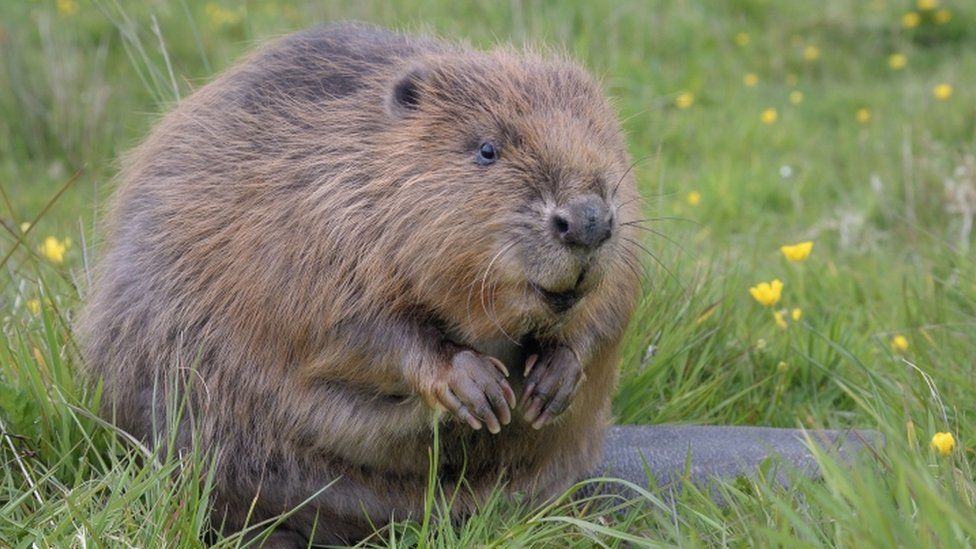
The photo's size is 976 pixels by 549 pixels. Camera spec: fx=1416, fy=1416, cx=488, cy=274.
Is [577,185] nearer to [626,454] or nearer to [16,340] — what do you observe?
[626,454]

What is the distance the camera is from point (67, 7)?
6.82m

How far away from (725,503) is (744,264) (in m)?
1.53

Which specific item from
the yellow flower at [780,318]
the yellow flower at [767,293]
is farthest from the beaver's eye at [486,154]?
the yellow flower at [780,318]

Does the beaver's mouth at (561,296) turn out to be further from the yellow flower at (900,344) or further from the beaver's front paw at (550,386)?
the yellow flower at (900,344)

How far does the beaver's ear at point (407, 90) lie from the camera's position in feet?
9.15

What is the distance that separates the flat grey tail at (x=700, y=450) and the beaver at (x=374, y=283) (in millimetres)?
101

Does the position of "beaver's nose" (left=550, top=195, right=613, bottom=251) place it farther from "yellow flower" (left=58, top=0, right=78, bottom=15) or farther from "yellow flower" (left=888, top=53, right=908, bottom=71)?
"yellow flower" (left=58, top=0, right=78, bottom=15)

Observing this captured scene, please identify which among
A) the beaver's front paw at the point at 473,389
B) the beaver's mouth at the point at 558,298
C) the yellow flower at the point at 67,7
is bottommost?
the yellow flower at the point at 67,7

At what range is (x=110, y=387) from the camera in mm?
3016

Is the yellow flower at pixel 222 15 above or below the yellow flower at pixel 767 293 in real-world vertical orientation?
below

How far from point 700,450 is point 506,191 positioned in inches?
34.7

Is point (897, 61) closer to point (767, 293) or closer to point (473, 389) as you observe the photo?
point (767, 293)

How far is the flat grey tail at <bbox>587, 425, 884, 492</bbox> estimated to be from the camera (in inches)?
117

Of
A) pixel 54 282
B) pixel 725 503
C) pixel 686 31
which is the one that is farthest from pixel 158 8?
pixel 725 503
